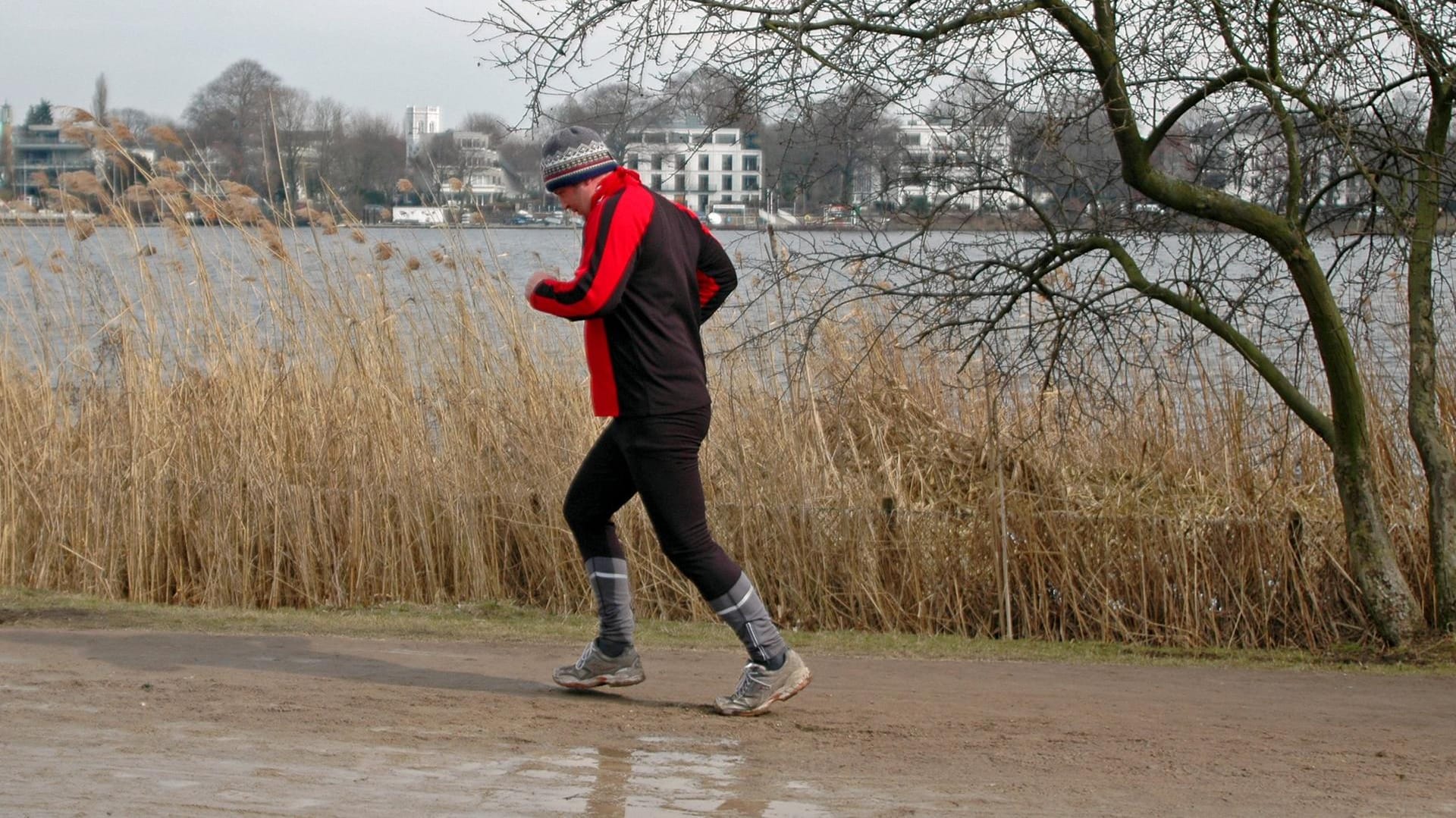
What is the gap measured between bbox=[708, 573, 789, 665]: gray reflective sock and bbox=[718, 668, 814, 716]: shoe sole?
11 cm

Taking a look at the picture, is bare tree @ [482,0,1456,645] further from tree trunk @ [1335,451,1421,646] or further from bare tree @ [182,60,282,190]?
bare tree @ [182,60,282,190]

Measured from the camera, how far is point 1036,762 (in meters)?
4.41

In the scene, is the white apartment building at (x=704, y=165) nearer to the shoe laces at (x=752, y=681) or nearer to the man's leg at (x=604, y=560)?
the man's leg at (x=604, y=560)

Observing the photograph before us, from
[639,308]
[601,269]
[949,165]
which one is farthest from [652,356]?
[949,165]

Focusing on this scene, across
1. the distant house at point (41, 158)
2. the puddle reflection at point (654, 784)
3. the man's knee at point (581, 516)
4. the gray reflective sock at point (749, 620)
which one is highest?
the distant house at point (41, 158)

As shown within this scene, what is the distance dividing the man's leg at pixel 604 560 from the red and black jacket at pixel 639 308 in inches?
11.1

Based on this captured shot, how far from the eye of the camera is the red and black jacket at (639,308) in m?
4.54

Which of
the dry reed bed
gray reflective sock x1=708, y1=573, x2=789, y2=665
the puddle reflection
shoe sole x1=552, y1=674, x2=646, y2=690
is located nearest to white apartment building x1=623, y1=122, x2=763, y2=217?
the dry reed bed

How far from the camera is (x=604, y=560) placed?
204 inches

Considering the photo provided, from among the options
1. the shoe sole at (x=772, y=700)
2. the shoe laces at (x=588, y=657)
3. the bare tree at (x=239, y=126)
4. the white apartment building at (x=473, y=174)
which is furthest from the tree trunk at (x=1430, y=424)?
the bare tree at (x=239, y=126)

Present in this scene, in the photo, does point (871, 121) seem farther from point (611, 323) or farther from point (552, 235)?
point (552, 235)

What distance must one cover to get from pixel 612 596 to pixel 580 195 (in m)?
1.36

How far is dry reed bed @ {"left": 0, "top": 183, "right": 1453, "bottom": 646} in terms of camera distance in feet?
23.9

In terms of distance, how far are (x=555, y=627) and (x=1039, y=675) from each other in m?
2.27
